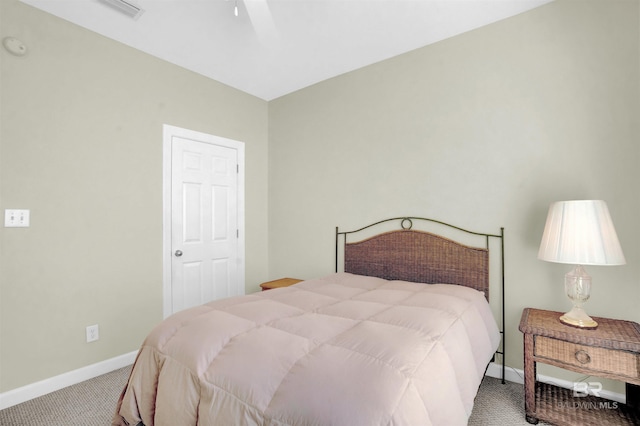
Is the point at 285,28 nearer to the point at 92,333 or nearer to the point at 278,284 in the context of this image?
the point at 278,284

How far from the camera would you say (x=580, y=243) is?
177 centimetres

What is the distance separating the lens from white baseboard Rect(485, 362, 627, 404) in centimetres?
203

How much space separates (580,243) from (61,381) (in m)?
3.51

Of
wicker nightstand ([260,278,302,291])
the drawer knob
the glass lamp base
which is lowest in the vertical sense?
the drawer knob

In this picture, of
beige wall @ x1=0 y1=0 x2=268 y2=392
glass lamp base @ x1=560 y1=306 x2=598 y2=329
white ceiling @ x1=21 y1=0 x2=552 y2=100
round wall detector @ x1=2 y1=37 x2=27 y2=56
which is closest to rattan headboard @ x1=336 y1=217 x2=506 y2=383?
glass lamp base @ x1=560 y1=306 x2=598 y2=329

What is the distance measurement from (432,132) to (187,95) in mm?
2353

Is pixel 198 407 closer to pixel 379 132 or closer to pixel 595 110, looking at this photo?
pixel 379 132

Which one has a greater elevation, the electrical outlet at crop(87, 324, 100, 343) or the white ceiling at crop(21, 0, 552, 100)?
the white ceiling at crop(21, 0, 552, 100)

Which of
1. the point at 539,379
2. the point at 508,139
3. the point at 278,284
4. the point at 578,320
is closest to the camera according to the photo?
the point at 578,320

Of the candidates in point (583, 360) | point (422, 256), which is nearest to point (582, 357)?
point (583, 360)

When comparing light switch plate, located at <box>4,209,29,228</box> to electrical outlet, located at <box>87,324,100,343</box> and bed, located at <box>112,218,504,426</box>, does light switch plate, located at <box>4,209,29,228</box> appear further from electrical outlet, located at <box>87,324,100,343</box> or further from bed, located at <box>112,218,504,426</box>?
bed, located at <box>112,218,504,426</box>

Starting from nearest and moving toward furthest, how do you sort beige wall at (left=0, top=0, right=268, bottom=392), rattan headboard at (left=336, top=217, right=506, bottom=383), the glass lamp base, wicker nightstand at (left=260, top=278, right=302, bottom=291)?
the glass lamp base
beige wall at (left=0, top=0, right=268, bottom=392)
rattan headboard at (left=336, top=217, right=506, bottom=383)
wicker nightstand at (left=260, top=278, right=302, bottom=291)

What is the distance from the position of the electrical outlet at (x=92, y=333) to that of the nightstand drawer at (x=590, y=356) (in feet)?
10.1

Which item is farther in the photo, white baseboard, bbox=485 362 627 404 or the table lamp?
white baseboard, bbox=485 362 627 404
